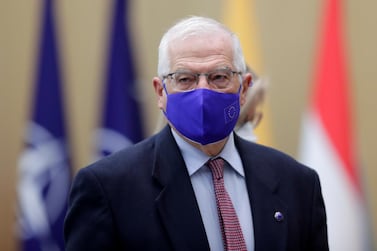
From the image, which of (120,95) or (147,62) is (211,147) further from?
(147,62)

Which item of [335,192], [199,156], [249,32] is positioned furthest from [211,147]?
[249,32]

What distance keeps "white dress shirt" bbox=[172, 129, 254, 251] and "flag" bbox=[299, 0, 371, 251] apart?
240cm

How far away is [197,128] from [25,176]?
321cm

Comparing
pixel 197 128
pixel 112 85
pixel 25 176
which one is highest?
pixel 197 128

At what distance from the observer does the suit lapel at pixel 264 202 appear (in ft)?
6.73

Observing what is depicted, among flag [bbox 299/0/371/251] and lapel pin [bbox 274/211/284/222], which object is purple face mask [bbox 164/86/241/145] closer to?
lapel pin [bbox 274/211/284/222]

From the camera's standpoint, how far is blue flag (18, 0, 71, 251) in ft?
16.6

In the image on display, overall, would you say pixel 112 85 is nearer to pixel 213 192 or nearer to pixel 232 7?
pixel 232 7

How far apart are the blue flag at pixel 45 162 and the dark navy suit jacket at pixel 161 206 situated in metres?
3.03

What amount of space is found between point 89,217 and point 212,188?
0.32 m

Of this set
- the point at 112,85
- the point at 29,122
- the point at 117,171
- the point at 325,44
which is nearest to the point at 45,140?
the point at 29,122

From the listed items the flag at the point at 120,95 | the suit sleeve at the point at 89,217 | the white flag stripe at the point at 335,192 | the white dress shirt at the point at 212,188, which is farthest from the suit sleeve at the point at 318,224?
the flag at the point at 120,95

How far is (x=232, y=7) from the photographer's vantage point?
5082 mm

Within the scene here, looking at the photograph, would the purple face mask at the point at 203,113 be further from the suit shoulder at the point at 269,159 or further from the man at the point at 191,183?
the suit shoulder at the point at 269,159
